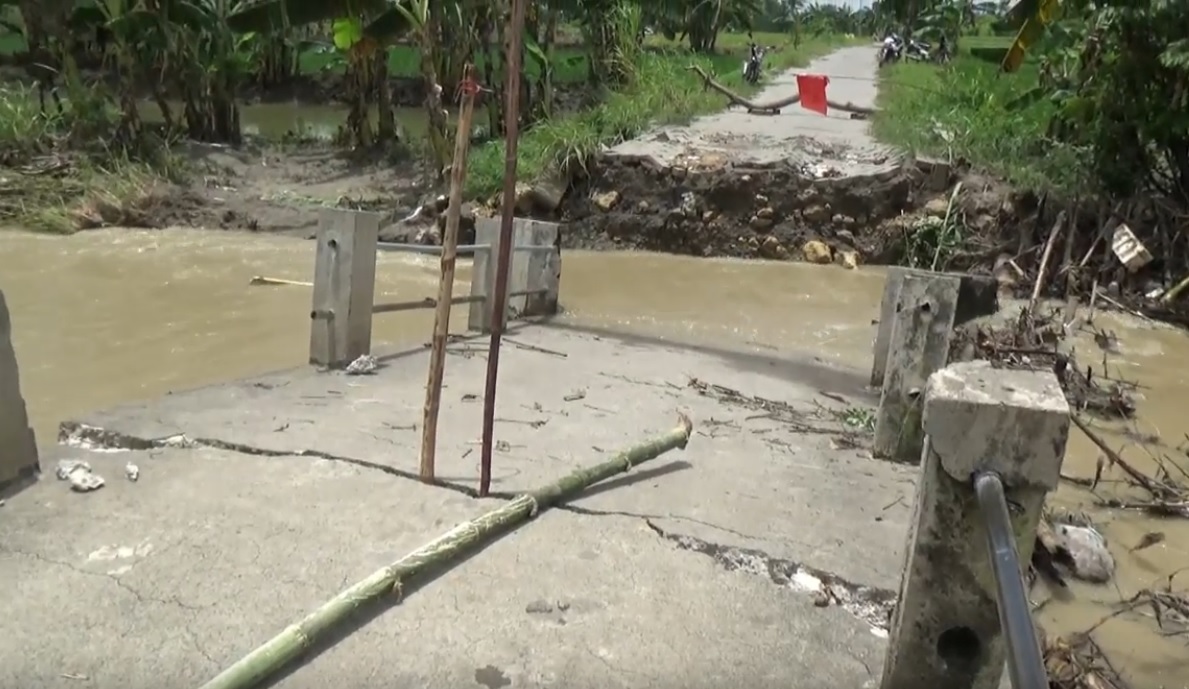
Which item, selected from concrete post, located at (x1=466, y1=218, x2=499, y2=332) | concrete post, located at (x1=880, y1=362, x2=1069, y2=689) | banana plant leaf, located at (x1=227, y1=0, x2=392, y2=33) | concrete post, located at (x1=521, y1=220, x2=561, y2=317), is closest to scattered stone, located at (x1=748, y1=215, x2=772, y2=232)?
concrete post, located at (x1=521, y1=220, x2=561, y2=317)

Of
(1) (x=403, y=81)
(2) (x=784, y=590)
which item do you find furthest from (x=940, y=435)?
(1) (x=403, y=81)

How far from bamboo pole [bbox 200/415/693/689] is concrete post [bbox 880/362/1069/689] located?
1304mm

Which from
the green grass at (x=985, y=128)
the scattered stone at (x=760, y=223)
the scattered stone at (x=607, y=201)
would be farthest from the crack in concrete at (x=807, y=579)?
the scattered stone at (x=607, y=201)

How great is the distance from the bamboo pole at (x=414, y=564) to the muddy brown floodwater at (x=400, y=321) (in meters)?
1.75

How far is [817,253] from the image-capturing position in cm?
1095

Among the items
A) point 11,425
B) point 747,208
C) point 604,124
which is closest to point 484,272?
point 11,425

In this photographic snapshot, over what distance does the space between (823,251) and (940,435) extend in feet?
29.5

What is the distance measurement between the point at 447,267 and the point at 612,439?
131 cm

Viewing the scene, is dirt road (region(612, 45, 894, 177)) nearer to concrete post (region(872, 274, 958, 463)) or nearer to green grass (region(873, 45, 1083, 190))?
green grass (region(873, 45, 1083, 190))

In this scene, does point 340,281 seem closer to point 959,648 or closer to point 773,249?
point 959,648

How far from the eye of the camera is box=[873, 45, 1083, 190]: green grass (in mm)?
10727

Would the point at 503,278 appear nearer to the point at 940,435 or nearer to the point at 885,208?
the point at 940,435

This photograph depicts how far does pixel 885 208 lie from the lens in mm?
11094

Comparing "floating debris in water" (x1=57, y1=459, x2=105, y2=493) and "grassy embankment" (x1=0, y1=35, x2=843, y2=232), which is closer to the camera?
"floating debris in water" (x1=57, y1=459, x2=105, y2=493)
